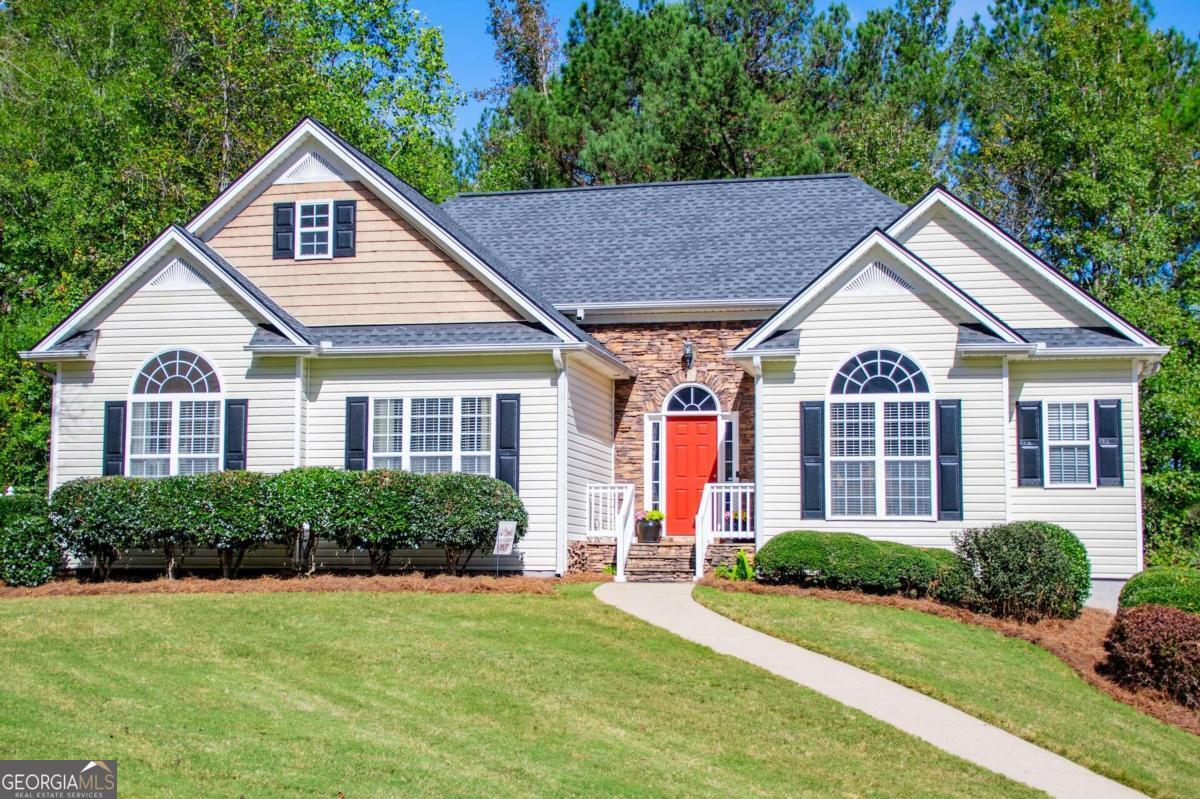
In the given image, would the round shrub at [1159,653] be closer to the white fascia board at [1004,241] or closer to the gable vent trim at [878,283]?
the gable vent trim at [878,283]

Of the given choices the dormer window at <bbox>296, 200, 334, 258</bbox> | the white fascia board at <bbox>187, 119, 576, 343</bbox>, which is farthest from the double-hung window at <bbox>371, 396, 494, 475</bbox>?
the dormer window at <bbox>296, 200, 334, 258</bbox>

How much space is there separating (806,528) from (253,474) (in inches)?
312

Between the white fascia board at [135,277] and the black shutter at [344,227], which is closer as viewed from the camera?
the white fascia board at [135,277]

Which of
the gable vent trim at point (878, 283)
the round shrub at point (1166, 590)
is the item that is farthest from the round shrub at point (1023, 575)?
the gable vent trim at point (878, 283)

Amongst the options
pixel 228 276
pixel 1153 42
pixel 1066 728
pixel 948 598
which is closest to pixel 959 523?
pixel 948 598

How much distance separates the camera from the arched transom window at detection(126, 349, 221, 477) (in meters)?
19.5

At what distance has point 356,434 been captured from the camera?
1962cm

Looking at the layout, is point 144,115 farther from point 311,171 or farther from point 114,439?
point 114,439

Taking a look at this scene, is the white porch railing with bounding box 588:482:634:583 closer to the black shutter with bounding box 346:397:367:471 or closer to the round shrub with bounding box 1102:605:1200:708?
the black shutter with bounding box 346:397:367:471

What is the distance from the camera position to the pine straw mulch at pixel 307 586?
17359mm

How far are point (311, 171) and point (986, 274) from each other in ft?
35.2

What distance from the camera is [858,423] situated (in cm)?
1881

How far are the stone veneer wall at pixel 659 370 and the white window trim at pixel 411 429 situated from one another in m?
3.12

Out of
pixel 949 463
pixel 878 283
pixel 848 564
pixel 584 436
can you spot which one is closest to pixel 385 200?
pixel 584 436
